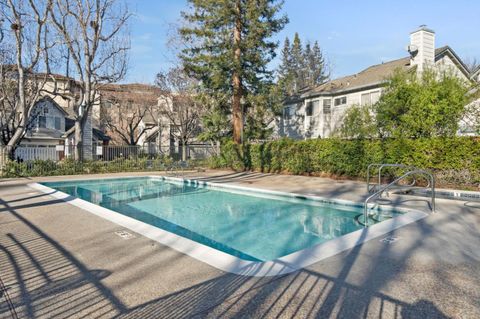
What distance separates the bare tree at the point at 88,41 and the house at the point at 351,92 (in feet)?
43.1

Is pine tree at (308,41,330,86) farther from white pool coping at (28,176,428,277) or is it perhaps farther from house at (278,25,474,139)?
white pool coping at (28,176,428,277)

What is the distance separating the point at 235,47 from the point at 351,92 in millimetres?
8201

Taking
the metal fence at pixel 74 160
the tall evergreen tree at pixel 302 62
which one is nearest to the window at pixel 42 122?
the metal fence at pixel 74 160

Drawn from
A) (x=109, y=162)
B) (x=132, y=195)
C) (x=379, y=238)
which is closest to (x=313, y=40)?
(x=109, y=162)

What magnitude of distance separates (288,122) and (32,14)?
18.2 meters

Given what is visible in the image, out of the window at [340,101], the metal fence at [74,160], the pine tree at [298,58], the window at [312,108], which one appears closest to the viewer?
the metal fence at [74,160]

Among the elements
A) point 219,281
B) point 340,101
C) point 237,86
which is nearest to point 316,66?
point 340,101

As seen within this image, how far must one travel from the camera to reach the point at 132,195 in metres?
12.7

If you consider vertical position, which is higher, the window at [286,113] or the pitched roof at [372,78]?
the pitched roof at [372,78]

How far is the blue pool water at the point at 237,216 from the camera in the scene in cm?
684

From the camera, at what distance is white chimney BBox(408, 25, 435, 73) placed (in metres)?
18.4

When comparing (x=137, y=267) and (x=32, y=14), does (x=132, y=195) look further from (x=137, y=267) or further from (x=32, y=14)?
(x=32, y=14)

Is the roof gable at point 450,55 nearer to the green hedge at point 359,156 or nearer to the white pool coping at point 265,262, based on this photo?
the green hedge at point 359,156

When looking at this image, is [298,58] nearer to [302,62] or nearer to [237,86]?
[302,62]
